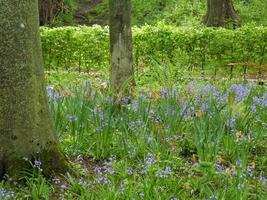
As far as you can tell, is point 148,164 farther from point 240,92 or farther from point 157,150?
point 240,92

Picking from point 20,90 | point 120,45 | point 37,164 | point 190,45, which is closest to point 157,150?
point 37,164

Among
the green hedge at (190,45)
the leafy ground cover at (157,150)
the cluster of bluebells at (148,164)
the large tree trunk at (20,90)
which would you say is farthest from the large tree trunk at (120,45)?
the green hedge at (190,45)

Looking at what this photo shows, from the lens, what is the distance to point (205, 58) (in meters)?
12.4

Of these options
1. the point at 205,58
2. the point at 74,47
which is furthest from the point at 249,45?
the point at 74,47

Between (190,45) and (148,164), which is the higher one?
(148,164)

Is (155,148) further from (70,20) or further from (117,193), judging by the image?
(70,20)

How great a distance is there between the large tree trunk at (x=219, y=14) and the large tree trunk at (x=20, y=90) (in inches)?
561

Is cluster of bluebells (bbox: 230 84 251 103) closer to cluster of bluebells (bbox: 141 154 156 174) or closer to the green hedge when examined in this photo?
cluster of bluebells (bbox: 141 154 156 174)

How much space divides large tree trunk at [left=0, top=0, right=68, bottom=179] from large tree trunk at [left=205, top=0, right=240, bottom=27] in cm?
1425

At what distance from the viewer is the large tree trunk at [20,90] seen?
11.0 ft

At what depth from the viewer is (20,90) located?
3.39 m

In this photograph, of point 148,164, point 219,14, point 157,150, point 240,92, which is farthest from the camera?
point 219,14

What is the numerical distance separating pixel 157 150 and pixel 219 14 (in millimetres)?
13726

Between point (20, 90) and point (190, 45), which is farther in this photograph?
point (190, 45)
